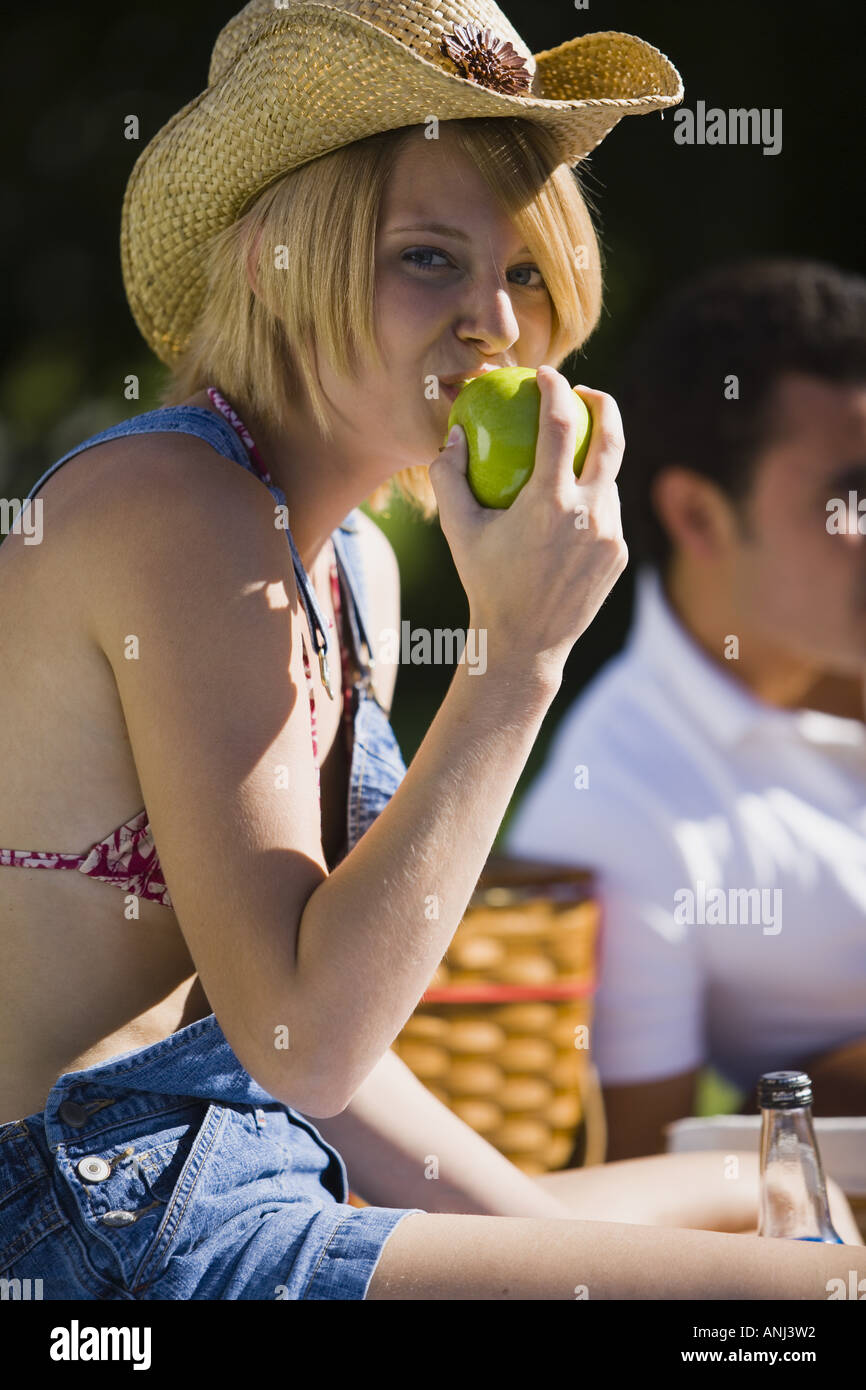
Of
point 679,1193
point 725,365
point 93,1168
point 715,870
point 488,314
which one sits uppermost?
point 725,365

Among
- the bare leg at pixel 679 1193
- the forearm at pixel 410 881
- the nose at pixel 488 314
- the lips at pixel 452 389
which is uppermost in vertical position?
the nose at pixel 488 314

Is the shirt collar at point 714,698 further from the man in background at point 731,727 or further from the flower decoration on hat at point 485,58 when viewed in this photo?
the flower decoration on hat at point 485,58

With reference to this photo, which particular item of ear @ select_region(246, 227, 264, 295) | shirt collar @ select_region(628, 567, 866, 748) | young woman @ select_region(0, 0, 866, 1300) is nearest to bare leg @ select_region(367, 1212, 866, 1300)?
young woman @ select_region(0, 0, 866, 1300)

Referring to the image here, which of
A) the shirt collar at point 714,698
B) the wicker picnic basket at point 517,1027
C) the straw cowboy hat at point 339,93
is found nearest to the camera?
the straw cowboy hat at point 339,93

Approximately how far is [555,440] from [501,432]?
5cm

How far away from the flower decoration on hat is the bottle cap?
38.3 inches

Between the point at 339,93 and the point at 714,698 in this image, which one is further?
the point at 714,698

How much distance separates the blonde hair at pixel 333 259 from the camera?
1376 millimetres

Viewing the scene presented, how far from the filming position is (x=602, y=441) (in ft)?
4.29

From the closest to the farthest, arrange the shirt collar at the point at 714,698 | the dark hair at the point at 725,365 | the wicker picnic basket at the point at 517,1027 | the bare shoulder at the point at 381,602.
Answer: the bare shoulder at the point at 381,602, the wicker picnic basket at the point at 517,1027, the shirt collar at the point at 714,698, the dark hair at the point at 725,365

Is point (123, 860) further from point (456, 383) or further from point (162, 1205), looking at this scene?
point (456, 383)

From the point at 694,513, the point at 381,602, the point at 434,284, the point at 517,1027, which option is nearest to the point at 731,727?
the point at 694,513

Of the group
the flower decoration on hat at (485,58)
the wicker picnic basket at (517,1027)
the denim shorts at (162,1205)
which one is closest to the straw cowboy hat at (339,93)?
the flower decoration on hat at (485,58)

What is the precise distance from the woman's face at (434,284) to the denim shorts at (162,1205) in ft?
2.03
